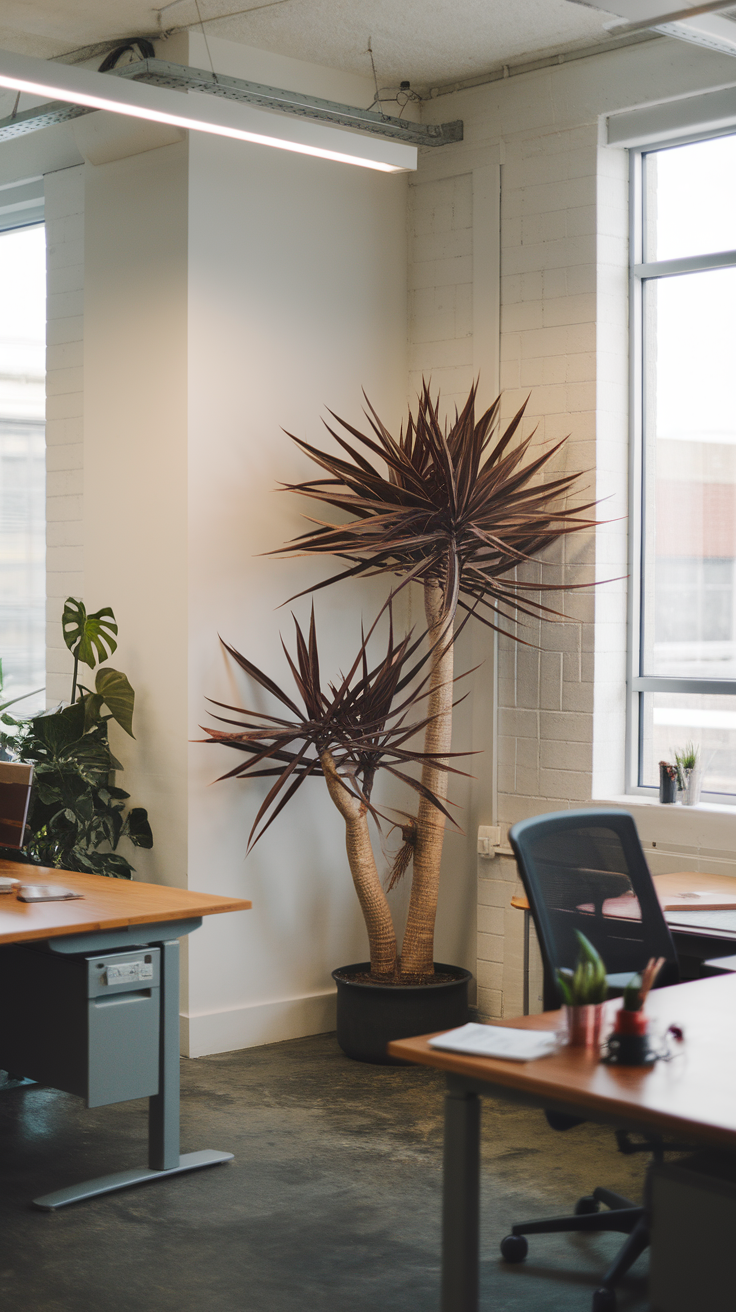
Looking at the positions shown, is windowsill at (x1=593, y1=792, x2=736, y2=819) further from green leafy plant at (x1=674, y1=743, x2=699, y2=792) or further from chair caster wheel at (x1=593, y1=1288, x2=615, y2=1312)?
chair caster wheel at (x1=593, y1=1288, x2=615, y2=1312)

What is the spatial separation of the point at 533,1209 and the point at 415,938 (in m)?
1.61

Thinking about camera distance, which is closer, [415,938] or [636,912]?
[636,912]

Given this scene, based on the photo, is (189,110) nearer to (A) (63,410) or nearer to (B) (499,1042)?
(A) (63,410)

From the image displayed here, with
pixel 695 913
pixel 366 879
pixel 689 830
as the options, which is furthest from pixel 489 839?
pixel 695 913

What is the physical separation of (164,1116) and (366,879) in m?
1.49

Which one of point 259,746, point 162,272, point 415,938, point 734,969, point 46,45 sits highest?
point 46,45

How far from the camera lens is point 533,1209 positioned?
11.8 ft

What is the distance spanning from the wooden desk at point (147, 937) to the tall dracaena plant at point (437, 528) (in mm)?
1400

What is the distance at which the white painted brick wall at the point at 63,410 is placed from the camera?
5.83 m

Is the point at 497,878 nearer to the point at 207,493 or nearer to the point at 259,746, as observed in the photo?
the point at 259,746

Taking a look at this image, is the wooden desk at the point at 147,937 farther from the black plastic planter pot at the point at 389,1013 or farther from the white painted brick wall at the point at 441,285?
the white painted brick wall at the point at 441,285

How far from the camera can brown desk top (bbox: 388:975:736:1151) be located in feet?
6.93

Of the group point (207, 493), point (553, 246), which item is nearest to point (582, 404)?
point (553, 246)

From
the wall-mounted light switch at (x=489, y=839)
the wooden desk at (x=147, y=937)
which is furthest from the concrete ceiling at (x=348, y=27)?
the wooden desk at (x=147, y=937)
